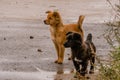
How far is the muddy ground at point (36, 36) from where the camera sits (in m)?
10.4

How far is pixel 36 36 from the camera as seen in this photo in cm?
1412

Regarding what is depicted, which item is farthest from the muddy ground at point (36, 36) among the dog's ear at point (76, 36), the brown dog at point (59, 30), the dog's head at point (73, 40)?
the dog's ear at point (76, 36)

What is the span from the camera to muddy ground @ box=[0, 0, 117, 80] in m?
10.4

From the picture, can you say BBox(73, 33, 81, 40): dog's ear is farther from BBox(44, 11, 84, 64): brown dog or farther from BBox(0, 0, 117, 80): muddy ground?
BBox(44, 11, 84, 64): brown dog

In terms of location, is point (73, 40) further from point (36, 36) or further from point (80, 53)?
point (36, 36)

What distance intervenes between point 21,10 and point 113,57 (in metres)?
12.8

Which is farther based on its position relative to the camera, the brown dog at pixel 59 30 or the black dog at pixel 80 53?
the brown dog at pixel 59 30

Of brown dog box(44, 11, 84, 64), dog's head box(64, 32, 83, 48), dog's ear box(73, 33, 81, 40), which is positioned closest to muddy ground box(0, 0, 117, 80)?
brown dog box(44, 11, 84, 64)

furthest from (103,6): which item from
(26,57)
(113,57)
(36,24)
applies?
(113,57)

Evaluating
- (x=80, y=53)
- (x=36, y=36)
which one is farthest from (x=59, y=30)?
(x=36, y=36)

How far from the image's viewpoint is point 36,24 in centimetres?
1625

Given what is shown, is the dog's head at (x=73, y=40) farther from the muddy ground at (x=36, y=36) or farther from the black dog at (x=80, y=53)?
the muddy ground at (x=36, y=36)

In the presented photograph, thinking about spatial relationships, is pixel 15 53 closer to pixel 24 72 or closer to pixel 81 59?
pixel 24 72

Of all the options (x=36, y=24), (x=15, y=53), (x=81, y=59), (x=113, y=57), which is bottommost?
(x=36, y=24)
